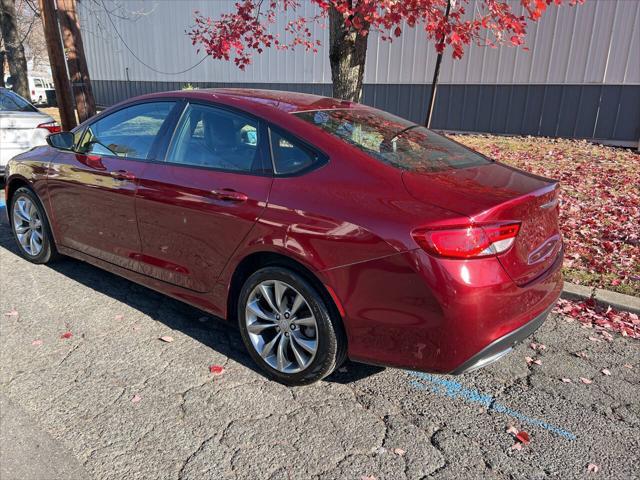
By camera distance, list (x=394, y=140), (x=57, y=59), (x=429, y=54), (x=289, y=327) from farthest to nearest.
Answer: (x=429, y=54), (x=57, y=59), (x=394, y=140), (x=289, y=327)

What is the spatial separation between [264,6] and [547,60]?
8.29 metres

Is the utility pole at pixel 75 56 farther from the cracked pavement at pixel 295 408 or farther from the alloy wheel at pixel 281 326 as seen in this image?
the alloy wheel at pixel 281 326

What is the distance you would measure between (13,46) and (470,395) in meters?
22.4

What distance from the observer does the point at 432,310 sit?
2.43 metres

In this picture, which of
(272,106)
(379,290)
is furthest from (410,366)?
(272,106)

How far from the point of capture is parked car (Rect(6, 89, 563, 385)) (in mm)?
2465

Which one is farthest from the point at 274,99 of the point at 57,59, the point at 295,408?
the point at 57,59

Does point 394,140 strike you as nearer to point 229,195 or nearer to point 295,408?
point 229,195

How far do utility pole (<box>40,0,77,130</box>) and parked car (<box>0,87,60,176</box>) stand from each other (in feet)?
3.39

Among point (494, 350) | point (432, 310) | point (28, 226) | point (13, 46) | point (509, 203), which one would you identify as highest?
point (13, 46)

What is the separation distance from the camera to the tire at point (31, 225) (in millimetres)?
4758

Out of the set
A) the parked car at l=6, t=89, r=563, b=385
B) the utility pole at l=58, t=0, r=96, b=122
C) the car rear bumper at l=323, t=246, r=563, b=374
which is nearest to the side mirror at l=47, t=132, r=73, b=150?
the parked car at l=6, t=89, r=563, b=385

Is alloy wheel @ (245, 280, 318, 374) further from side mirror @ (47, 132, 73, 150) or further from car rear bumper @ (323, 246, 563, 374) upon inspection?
side mirror @ (47, 132, 73, 150)

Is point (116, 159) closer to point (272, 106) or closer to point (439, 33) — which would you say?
point (272, 106)
